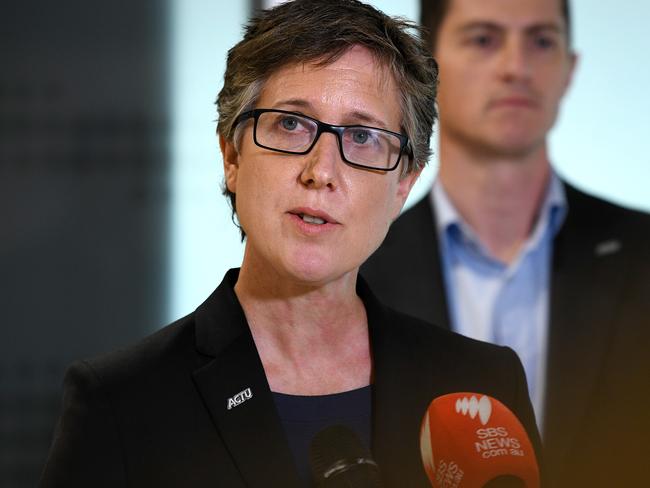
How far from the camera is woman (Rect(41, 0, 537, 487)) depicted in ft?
4.12

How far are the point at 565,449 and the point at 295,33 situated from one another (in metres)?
1.39

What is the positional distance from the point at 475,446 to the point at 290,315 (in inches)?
15.7

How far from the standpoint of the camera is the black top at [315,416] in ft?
4.34

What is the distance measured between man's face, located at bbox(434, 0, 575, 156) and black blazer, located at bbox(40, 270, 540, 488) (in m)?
1.12

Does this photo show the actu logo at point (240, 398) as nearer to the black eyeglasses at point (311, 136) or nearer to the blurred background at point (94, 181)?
the black eyeglasses at point (311, 136)

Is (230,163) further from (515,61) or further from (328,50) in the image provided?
(515,61)

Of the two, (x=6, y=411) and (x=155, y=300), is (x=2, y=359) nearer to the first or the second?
(x=6, y=411)

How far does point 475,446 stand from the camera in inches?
42.4

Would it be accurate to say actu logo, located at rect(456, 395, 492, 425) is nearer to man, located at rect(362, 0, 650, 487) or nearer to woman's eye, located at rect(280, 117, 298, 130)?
woman's eye, located at rect(280, 117, 298, 130)

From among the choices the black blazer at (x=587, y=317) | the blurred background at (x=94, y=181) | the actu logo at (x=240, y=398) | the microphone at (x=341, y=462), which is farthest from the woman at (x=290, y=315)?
the blurred background at (x=94, y=181)

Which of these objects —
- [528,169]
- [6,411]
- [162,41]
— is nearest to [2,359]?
[6,411]

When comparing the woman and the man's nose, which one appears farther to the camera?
the man's nose

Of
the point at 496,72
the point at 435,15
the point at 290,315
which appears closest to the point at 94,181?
the point at 435,15

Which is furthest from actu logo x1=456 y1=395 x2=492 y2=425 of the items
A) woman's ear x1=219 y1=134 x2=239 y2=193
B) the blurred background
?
the blurred background
